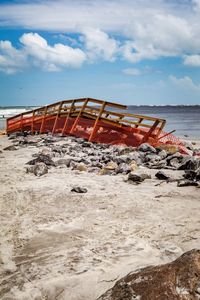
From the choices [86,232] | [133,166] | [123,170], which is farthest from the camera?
[133,166]

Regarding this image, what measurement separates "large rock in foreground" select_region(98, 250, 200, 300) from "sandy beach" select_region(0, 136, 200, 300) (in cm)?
62

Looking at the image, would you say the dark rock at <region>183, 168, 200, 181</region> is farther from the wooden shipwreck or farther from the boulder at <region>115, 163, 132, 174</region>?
the wooden shipwreck

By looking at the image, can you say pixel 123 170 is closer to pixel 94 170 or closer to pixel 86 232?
pixel 94 170

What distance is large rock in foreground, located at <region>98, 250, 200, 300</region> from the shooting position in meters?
2.03

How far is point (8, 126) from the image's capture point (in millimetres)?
21078

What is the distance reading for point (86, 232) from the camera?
4.11 m

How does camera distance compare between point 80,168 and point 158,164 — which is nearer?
point 80,168

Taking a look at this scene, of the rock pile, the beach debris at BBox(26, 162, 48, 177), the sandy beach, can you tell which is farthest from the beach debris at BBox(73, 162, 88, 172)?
the sandy beach

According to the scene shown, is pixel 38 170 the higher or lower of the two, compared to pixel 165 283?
lower

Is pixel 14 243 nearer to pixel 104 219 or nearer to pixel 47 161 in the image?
pixel 104 219

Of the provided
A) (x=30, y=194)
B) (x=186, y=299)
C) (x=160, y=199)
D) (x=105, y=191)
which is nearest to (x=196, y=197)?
(x=160, y=199)

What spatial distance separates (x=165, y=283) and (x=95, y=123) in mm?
11466

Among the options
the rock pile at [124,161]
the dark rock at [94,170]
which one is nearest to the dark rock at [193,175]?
the rock pile at [124,161]

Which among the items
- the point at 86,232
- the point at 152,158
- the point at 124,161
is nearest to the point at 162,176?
the point at 124,161
